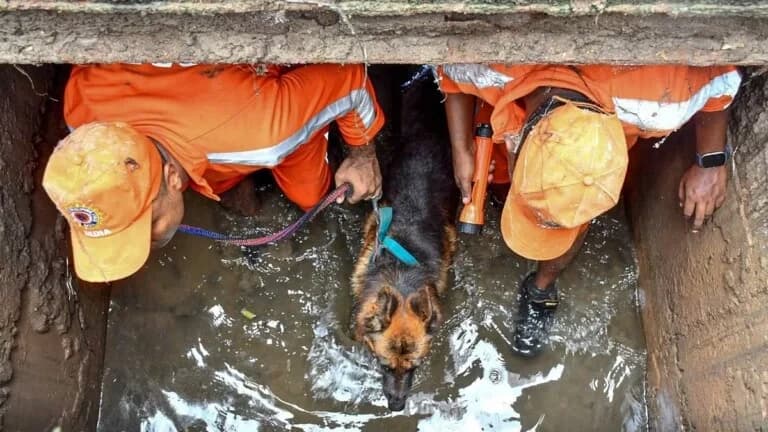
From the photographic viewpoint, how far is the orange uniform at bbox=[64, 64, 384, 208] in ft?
9.88

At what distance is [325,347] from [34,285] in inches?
70.2

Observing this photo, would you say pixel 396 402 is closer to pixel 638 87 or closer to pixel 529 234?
pixel 529 234

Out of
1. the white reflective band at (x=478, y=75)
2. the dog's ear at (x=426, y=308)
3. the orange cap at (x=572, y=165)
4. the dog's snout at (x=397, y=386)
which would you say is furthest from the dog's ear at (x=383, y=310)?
the white reflective band at (x=478, y=75)

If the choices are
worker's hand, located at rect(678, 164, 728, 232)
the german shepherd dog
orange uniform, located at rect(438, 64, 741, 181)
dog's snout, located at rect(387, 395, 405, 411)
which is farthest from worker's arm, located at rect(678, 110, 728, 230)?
dog's snout, located at rect(387, 395, 405, 411)

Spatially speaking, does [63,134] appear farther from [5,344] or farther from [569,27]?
[569,27]

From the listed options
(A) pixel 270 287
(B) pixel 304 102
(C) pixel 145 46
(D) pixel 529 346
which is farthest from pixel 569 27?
(A) pixel 270 287

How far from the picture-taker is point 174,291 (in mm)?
4398

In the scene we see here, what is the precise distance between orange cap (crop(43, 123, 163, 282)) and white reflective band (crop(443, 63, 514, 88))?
148cm

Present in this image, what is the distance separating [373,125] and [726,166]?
189 centimetres

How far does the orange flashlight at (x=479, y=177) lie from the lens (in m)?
3.56

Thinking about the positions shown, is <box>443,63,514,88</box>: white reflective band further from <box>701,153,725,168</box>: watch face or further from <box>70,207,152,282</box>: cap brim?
<box>70,207,152,282</box>: cap brim

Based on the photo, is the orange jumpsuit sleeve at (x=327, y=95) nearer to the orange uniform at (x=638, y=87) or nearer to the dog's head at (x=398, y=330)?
the orange uniform at (x=638, y=87)

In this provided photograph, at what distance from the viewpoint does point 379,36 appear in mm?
2451

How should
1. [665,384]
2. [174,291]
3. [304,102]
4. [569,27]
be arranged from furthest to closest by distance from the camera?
[174,291] < [665,384] < [304,102] < [569,27]
